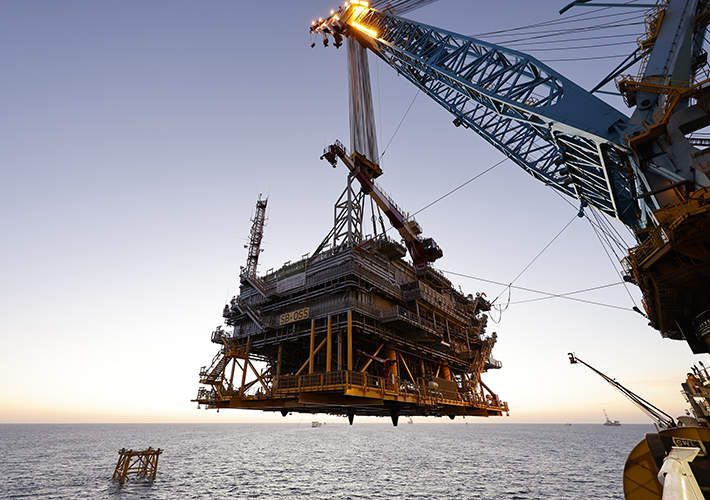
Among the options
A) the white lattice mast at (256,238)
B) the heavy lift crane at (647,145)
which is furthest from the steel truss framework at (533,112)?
the white lattice mast at (256,238)

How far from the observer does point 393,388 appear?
103 ft

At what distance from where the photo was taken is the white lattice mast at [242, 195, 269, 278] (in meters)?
51.0

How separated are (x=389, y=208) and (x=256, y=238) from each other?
20020 millimetres

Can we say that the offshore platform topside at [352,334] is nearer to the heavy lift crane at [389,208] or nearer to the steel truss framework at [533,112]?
the heavy lift crane at [389,208]

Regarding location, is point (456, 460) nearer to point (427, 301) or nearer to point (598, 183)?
point (427, 301)

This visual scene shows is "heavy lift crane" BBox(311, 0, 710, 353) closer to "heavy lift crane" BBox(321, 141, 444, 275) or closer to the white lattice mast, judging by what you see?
"heavy lift crane" BBox(321, 141, 444, 275)

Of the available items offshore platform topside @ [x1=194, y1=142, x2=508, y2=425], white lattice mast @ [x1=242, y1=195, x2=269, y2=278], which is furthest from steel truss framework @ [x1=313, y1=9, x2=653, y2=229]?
white lattice mast @ [x1=242, y1=195, x2=269, y2=278]

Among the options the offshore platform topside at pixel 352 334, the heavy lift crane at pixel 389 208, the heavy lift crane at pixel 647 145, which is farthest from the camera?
the heavy lift crane at pixel 389 208

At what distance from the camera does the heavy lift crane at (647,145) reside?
19.7 m

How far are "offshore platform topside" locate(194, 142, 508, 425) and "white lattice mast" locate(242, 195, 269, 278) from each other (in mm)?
336

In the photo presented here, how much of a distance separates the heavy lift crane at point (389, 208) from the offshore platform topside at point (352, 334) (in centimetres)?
14

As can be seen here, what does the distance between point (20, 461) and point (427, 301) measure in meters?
87.2

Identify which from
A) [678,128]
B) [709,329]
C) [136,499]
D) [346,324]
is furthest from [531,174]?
[136,499]

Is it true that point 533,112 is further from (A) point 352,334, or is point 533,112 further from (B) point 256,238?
(B) point 256,238
